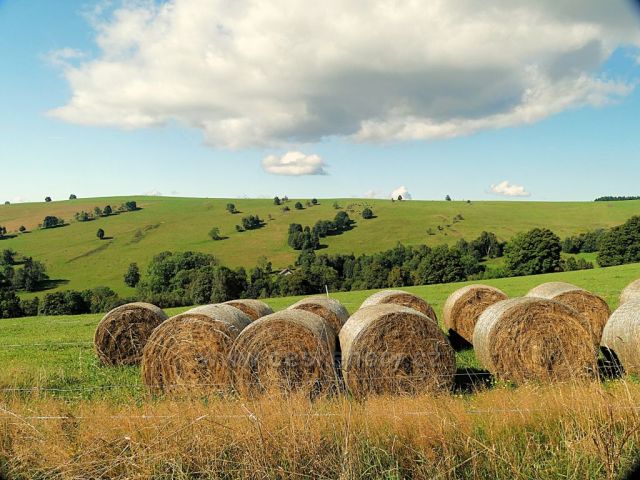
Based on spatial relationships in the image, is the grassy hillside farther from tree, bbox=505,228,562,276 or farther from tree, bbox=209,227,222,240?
tree, bbox=505,228,562,276

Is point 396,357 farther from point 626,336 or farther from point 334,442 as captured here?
point 626,336

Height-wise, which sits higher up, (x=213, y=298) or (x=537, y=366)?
(x=537, y=366)

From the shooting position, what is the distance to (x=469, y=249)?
76.0 m

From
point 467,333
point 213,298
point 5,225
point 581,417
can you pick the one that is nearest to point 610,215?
point 213,298

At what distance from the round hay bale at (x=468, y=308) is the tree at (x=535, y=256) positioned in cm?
4345

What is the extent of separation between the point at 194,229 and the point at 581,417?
3831 inches

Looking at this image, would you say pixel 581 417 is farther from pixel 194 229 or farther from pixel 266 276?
pixel 194 229

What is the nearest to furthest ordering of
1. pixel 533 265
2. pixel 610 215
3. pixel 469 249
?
pixel 533 265, pixel 469 249, pixel 610 215

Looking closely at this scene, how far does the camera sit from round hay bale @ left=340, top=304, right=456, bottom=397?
885cm

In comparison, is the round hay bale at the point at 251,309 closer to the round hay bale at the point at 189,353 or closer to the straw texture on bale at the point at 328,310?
the straw texture on bale at the point at 328,310

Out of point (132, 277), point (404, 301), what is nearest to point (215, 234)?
point (132, 277)

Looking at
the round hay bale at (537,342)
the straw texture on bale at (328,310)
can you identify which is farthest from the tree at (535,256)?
the round hay bale at (537,342)

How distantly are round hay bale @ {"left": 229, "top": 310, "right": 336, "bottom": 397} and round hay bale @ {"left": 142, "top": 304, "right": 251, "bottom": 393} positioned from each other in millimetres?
779

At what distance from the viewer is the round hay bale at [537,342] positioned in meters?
10.1
